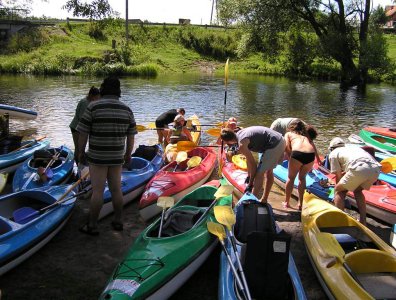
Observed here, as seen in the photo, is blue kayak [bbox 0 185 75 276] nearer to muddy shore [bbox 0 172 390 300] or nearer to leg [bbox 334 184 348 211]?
muddy shore [bbox 0 172 390 300]

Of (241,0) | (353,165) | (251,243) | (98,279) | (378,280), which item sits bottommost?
(98,279)

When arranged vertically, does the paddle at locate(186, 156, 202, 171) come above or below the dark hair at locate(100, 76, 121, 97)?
below

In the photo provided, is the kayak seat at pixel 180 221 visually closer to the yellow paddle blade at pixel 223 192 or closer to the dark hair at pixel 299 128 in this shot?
the yellow paddle blade at pixel 223 192

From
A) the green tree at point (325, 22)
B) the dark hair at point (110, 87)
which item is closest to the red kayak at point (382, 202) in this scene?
Answer: the dark hair at point (110, 87)

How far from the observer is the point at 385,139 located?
→ 948 centimetres

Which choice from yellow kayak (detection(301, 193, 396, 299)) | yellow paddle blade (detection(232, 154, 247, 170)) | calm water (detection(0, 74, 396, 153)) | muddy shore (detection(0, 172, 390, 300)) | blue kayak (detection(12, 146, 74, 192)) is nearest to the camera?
yellow kayak (detection(301, 193, 396, 299))

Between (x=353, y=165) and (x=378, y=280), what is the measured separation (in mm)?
1511

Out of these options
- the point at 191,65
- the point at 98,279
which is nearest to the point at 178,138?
the point at 98,279

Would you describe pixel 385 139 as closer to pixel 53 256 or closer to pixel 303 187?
pixel 303 187

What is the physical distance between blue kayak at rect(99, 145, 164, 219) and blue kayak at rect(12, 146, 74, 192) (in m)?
1.07

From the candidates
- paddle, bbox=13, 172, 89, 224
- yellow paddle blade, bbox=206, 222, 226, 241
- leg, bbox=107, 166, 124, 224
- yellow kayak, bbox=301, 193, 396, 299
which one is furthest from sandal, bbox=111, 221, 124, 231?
yellow kayak, bbox=301, 193, 396, 299

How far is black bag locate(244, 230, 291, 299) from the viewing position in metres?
3.43

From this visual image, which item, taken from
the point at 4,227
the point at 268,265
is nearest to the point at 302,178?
the point at 268,265

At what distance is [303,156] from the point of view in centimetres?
532
